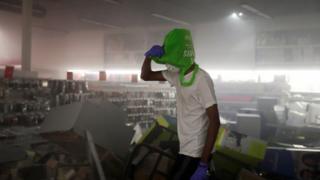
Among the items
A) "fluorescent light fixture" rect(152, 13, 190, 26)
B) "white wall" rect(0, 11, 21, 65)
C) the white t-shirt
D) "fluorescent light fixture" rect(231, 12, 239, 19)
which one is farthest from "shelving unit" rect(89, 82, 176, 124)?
"white wall" rect(0, 11, 21, 65)

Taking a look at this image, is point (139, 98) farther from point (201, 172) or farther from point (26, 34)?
point (201, 172)

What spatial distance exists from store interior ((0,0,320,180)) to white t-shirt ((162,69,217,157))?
0.30 metres

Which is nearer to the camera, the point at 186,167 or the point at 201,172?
the point at 201,172

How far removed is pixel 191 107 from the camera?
259cm

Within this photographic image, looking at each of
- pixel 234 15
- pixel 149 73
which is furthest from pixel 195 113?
pixel 234 15

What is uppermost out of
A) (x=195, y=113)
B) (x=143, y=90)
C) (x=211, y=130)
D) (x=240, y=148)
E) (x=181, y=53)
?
(x=181, y=53)

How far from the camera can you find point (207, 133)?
2.52 meters

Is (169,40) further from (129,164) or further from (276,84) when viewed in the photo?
(276,84)

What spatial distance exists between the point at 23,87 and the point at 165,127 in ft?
8.00

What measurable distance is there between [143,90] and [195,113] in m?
4.90

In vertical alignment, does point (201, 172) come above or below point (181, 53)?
below

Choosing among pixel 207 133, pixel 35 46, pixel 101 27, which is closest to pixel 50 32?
pixel 35 46

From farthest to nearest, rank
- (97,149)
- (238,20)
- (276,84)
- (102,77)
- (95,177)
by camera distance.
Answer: (238,20) < (276,84) < (102,77) < (97,149) < (95,177)

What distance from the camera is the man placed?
2494mm
